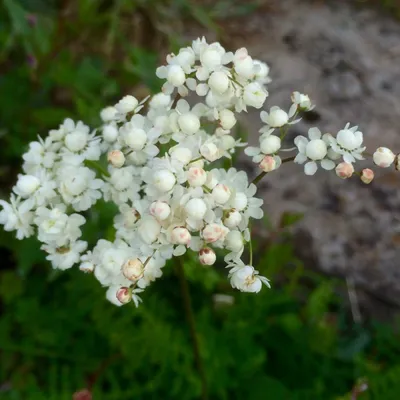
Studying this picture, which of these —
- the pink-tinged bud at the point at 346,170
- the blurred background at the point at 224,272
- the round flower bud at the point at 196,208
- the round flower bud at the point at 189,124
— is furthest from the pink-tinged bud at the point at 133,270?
the blurred background at the point at 224,272

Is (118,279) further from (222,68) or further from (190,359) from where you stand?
(190,359)

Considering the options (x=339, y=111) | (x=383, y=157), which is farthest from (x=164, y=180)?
(x=339, y=111)

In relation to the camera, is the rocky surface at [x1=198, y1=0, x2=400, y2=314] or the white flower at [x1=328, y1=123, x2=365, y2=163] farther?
the rocky surface at [x1=198, y1=0, x2=400, y2=314]

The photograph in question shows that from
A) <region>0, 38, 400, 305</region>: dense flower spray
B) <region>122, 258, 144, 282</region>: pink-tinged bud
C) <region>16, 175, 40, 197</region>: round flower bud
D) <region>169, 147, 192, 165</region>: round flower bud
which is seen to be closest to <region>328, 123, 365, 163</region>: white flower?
<region>0, 38, 400, 305</region>: dense flower spray

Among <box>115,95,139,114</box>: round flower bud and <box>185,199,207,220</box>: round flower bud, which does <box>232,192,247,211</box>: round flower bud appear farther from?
<box>115,95,139,114</box>: round flower bud

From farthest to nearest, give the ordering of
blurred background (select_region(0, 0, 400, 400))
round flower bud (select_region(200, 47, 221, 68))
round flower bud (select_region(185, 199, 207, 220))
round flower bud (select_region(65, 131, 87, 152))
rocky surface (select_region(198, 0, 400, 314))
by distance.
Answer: rocky surface (select_region(198, 0, 400, 314)), blurred background (select_region(0, 0, 400, 400)), round flower bud (select_region(65, 131, 87, 152)), round flower bud (select_region(200, 47, 221, 68)), round flower bud (select_region(185, 199, 207, 220))

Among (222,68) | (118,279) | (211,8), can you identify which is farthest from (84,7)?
(118,279)
